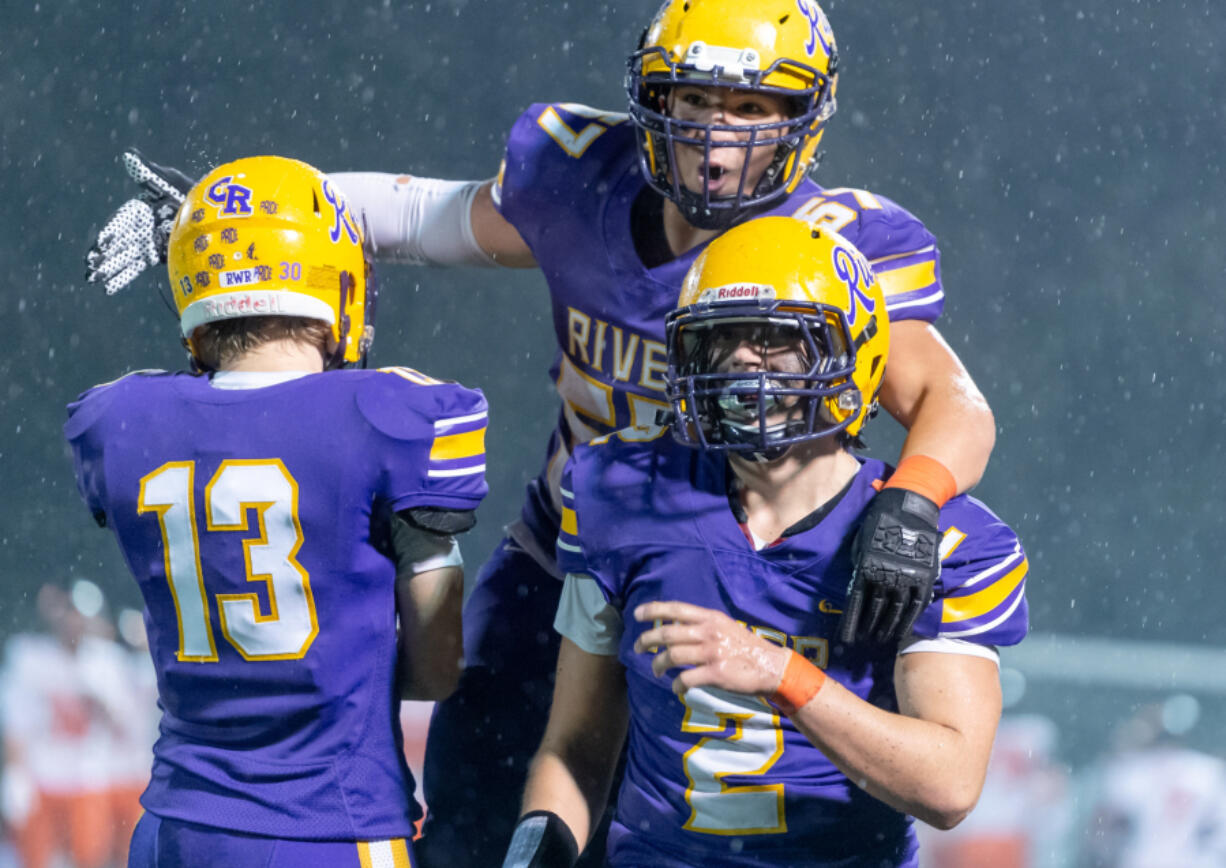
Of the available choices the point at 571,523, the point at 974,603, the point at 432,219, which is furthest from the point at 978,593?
the point at 432,219

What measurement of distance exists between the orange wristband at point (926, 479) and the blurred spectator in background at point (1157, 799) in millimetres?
2163

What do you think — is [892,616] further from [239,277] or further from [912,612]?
[239,277]

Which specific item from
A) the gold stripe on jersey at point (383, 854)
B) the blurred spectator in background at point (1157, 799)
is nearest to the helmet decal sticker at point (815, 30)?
the gold stripe on jersey at point (383, 854)

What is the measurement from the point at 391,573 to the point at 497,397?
2064 mm

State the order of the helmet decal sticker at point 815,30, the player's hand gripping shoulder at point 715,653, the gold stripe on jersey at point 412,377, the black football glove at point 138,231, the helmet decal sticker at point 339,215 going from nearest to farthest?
the player's hand gripping shoulder at point 715,653, the gold stripe on jersey at point 412,377, the helmet decal sticker at point 339,215, the helmet decal sticker at point 815,30, the black football glove at point 138,231

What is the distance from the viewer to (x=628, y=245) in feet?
5.51

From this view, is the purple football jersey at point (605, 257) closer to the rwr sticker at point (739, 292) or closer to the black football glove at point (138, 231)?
the rwr sticker at point (739, 292)

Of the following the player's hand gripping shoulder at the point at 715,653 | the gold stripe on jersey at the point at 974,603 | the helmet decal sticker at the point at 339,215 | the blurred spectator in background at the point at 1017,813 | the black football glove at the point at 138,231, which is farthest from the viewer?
the blurred spectator in background at the point at 1017,813

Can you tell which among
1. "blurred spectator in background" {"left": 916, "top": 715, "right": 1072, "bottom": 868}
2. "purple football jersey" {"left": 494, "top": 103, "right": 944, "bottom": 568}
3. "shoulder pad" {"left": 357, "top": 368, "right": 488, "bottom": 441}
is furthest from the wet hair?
"blurred spectator in background" {"left": 916, "top": 715, "right": 1072, "bottom": 868}

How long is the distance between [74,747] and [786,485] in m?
2.58

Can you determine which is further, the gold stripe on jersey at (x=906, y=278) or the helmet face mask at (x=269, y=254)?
the gold stripe on jersey at (x=906, y=278)

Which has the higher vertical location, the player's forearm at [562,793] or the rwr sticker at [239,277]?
the rwr sticker at [239,277]

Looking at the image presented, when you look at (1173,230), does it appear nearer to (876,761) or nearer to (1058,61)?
(1058,61)

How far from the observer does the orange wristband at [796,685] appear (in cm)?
119
